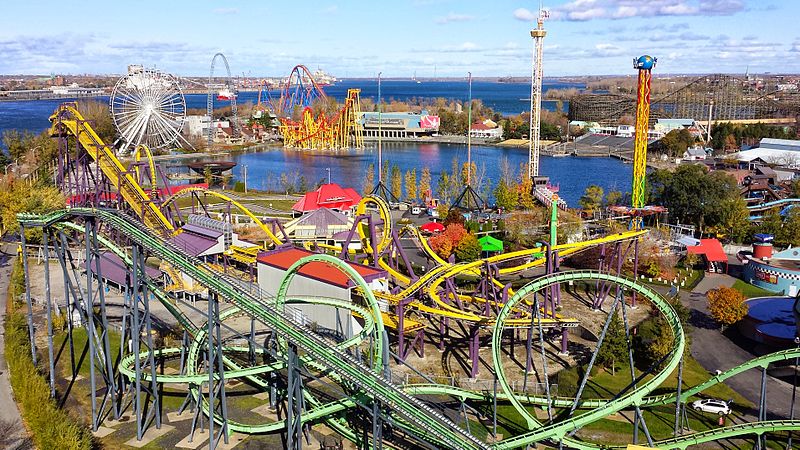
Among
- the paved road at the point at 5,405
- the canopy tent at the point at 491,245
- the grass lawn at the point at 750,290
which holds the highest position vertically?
the canopy tent at the point at 491,245

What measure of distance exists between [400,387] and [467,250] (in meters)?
19.3

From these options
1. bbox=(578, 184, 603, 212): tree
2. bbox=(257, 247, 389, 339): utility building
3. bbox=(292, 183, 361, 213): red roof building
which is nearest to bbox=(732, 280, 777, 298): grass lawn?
bbox=(578, 184, 603, 212): tree

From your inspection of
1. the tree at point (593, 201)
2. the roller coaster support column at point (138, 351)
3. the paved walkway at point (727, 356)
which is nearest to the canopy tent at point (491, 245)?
the paved walkway at point (727, 356)

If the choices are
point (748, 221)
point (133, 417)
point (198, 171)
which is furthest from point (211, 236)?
point (198, 171)

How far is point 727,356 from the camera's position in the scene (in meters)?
25.4

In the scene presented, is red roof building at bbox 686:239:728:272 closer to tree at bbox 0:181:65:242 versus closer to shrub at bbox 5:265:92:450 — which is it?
shrub at bbox 5:265:92:450

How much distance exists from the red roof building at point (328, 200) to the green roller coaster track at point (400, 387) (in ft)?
89.1

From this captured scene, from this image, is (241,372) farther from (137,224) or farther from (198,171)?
(198,171)

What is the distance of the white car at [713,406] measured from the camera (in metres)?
20.6

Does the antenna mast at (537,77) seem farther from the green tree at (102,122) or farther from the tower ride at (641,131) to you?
the green tree at (102,122)

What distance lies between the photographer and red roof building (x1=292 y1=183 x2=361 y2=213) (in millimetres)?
49219

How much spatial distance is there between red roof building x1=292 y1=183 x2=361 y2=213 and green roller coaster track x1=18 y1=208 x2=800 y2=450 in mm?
27153

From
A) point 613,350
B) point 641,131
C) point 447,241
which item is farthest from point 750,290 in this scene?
point 447,241

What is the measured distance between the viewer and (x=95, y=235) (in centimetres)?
2078
